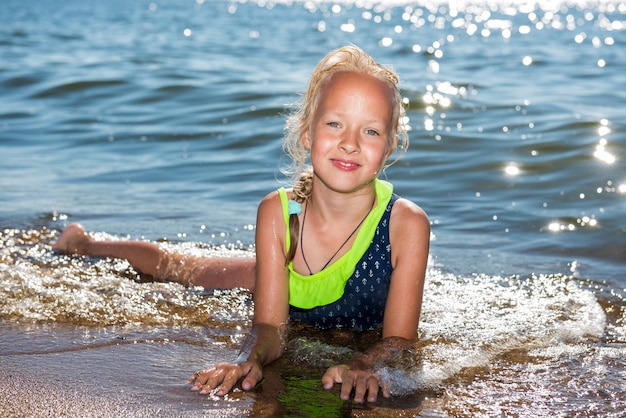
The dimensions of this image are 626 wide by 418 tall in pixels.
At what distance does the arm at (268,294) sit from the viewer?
132 inches

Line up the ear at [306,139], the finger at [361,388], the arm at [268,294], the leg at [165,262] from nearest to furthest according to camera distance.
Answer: the finger at [361,388] → the arm at [268,294] → the ear at [306,139] → the leg at [165,262]

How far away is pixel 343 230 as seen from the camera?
3846mm

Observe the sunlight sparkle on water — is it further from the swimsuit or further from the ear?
the ear

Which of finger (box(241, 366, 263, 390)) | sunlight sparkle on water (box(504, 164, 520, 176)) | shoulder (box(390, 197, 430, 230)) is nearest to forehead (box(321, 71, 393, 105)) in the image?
shoulder (box(390, 197, 430, 230))

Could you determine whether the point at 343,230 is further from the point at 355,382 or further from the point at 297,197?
the point at 355,382

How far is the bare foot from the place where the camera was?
506 centimetres

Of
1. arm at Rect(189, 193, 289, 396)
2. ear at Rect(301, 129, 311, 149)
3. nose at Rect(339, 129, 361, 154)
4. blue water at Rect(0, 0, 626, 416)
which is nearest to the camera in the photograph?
arm at Rect(189, 193, 289, 396)

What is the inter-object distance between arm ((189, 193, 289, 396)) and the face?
13.5 inches

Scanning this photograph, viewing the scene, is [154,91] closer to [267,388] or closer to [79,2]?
[267,388]

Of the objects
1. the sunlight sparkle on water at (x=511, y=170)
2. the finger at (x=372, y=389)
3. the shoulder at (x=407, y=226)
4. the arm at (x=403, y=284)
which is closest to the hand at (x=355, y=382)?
the finger at (x=372, y=389)

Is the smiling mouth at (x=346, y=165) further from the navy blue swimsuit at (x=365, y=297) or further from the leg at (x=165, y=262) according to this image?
the leg at (x=165, y=262)

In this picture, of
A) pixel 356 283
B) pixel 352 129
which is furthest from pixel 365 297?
pixel 352 129

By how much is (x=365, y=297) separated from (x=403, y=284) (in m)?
0.31

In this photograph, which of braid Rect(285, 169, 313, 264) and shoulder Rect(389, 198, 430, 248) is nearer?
shoulder Rect(389, 198, 430, 248)
